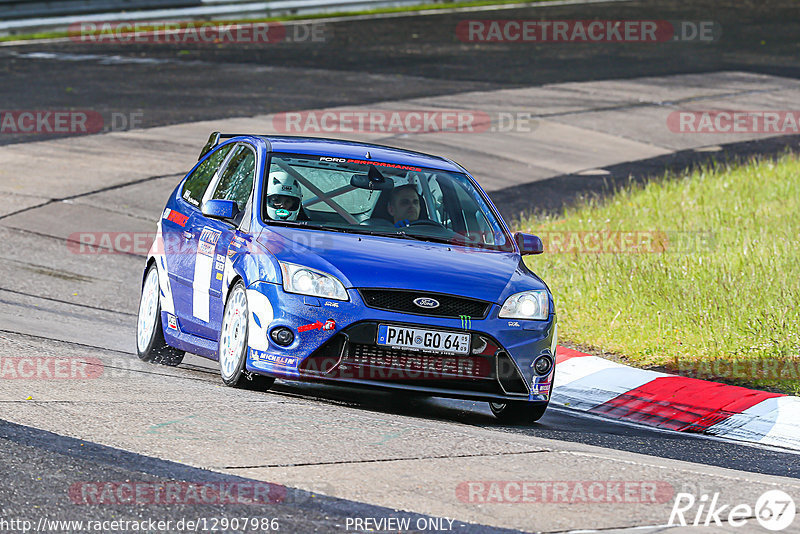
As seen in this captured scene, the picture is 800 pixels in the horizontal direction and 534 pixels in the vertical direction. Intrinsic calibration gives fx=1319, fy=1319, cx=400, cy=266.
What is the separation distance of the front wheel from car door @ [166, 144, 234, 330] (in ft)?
6.95

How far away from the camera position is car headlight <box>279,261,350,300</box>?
7348 millimetres

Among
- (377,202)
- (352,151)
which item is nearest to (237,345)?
(377,202)

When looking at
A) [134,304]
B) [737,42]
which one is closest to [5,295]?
[134,304]

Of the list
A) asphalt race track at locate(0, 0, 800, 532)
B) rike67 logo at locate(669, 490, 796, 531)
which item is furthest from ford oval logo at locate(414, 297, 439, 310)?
rike67 logo at locate(669, 490, 796, 531)

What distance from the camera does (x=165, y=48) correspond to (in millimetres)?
27562

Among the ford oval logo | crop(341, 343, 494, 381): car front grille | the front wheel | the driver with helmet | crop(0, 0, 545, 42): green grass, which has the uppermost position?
crop(0, 0, 545, 42): green grass

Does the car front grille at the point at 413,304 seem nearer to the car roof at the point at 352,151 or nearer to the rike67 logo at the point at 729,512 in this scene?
the car roof at the point at 352,151

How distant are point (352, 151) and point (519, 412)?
2.15m

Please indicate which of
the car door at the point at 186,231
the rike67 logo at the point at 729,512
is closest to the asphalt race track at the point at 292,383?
the rike67 logo at the point at 729,512

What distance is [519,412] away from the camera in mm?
8008

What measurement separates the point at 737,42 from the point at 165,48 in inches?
549

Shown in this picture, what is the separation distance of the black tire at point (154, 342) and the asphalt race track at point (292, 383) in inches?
9.9

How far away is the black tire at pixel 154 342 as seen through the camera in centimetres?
905

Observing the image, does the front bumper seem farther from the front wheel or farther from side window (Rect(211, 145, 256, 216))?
side window (Rect(211, 145, 256, 216))
